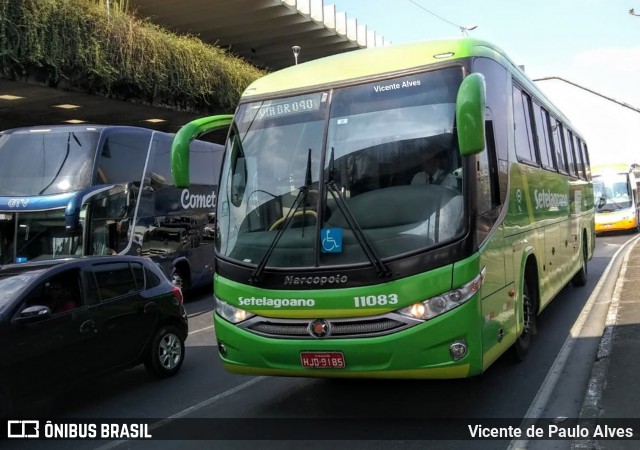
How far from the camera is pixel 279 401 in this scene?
5.74 m

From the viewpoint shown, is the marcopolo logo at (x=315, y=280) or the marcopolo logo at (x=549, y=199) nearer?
the marcopolo logo at (x=315, y=280)

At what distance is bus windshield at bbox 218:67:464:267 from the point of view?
459 cm

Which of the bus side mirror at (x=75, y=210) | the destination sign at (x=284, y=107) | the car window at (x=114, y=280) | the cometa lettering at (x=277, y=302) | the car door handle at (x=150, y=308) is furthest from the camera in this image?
the bus side mirror at (x=75, y=210)

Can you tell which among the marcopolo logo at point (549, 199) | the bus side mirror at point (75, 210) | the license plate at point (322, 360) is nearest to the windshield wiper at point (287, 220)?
the license plate at point (322, 360)

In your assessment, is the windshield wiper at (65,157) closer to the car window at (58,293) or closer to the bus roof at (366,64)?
the car window at (58,293)

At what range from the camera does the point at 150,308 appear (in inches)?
271

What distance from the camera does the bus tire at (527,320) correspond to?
21.0ft

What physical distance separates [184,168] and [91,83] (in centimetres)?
1313

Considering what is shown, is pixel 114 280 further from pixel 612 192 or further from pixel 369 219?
pixel 612 192

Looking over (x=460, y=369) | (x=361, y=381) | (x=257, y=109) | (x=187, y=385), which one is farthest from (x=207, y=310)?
(x=460, y=369)

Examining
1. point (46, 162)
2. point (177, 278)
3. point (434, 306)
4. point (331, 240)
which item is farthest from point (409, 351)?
point (177, 278)

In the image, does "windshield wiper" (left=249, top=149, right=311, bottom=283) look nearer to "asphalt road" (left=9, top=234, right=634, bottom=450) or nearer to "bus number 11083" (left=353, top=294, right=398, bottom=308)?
"bus number 11083" (left=353, top=294, right=398, bottom=308)

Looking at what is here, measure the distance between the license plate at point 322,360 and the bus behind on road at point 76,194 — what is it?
7596mm

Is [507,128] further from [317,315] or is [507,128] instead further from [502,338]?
[317,315]
